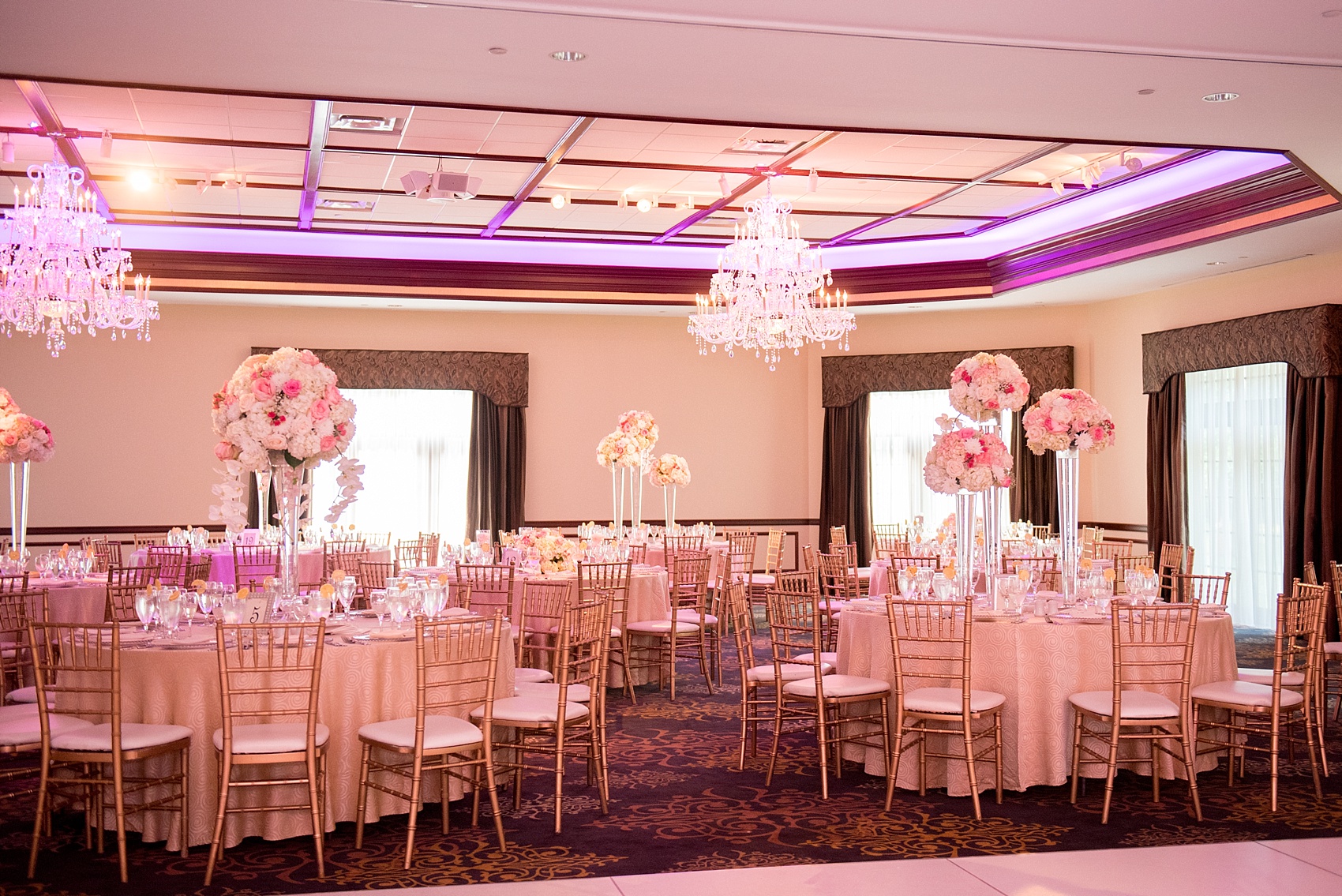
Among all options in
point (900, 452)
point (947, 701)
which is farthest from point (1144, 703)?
point (900, 452)

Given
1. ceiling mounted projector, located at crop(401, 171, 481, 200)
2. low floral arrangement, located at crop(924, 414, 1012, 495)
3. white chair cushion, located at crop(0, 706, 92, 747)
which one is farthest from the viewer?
ceiling mounted projector, located at crop(401, 171, 481, 200)

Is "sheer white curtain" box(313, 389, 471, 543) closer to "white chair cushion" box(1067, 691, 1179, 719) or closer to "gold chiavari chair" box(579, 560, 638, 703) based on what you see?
"gold chiavari chair" box(579, 560, 638, 703)

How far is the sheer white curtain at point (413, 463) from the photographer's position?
14281 mm

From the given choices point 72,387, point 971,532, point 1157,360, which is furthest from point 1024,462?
point 72,387

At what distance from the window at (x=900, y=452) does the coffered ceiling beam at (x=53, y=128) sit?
29.6ft

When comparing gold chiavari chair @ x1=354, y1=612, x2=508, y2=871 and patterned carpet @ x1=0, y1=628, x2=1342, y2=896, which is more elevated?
gold chiavari chair @ x1=354, y1=612, x2=508, y2=871

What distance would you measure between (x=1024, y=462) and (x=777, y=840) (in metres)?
9.58

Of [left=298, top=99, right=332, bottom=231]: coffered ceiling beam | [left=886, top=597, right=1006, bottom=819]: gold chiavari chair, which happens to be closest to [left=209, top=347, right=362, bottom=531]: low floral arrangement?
[left=298, top=99, right=332, bottom=231]: coffered ceiling beam

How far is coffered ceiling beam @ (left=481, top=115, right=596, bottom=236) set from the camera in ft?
27.4

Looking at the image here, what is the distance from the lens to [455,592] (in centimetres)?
885

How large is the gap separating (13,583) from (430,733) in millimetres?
3559

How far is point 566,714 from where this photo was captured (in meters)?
5.51

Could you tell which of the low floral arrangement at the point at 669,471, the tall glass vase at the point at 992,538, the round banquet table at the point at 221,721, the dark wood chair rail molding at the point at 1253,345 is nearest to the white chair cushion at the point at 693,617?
the low floral arrangement at the point at 669,471

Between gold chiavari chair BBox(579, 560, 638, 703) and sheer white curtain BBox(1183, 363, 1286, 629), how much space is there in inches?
242
